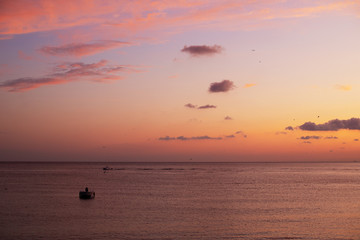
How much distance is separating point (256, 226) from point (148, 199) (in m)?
34.1

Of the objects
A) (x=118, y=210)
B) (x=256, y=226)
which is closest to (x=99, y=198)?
(x=118, y=210)

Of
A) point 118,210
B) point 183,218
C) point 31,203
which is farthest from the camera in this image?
point 31,203

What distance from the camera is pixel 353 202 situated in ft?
260

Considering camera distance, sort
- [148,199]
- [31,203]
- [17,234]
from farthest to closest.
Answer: [148,199], [31,203], [17,234]

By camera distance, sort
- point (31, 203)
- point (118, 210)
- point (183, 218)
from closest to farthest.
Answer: point (183, 218) → point (118, 210) → point (31, 203)

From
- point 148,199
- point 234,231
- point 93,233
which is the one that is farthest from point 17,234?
point 148,199

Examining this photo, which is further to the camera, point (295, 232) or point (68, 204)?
point (68, 204)

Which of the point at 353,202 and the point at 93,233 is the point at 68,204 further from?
the point at 353,202

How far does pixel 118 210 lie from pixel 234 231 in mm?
23521

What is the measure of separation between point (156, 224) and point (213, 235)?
30.6ft

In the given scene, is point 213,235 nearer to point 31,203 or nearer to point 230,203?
point 230,203

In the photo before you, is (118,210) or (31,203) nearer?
(118,210)

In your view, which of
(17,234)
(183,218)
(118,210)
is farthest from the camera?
(118,210)

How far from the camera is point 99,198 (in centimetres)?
8581
